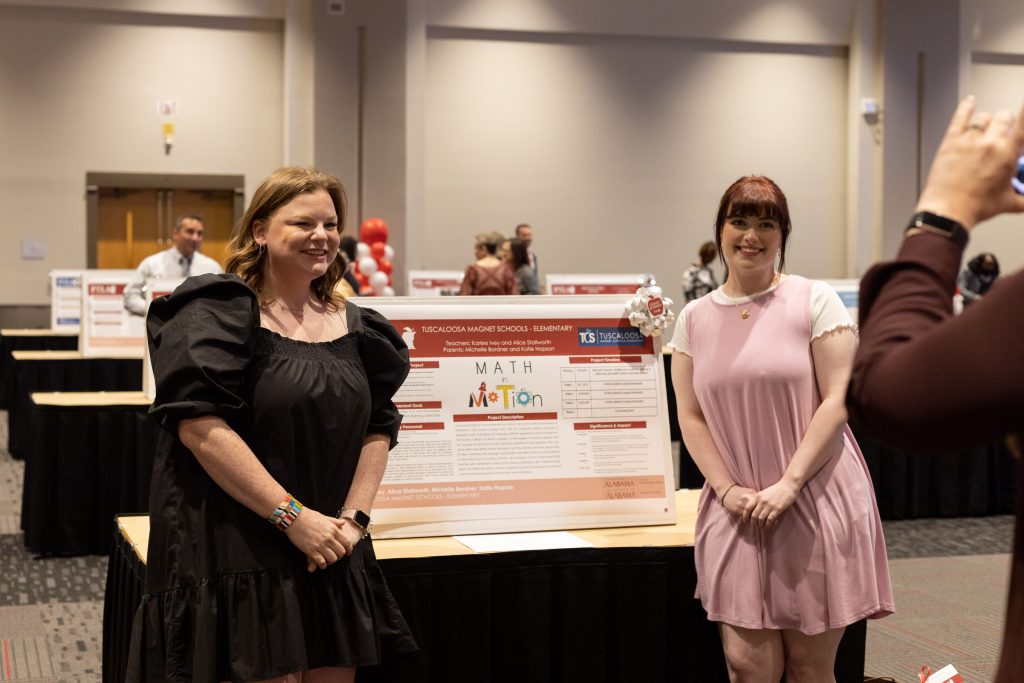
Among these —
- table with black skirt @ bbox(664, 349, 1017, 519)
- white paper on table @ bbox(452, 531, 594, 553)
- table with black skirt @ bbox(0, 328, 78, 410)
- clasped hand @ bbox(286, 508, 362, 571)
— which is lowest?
table with black skirt @ bbox(664, 349, 1017, 519)

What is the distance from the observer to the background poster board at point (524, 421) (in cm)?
316

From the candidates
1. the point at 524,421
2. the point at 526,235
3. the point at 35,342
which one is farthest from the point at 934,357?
the point at 526,235

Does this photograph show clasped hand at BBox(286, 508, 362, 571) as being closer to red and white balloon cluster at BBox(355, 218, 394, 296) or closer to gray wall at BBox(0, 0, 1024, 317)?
red and white balloon cluster at BBox(355, 218, 394, 296)

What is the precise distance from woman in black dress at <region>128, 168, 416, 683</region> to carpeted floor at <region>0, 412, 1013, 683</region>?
A: 1917mm

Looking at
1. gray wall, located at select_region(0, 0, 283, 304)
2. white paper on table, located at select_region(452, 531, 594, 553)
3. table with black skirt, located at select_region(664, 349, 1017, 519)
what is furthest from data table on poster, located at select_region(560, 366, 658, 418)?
gray wall, located at select_region(0, 0, 283, 304)

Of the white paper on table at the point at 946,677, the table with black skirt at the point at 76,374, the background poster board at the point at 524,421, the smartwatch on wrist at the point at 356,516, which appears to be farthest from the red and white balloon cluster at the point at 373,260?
the smartwatch on wrist at the point at 356,516

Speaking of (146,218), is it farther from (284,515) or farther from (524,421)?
(284,515)

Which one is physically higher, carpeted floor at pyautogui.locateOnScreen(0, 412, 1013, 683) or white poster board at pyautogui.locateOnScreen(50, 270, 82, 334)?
white poster board at pyautogui.locateOnScreen(50, 270, 82, 334)

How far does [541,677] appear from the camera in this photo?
2.95 metres

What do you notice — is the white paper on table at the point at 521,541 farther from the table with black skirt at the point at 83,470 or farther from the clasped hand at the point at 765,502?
the table with black skirt at the point at 83,470

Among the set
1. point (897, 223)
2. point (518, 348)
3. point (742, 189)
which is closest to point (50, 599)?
point (518, 348)

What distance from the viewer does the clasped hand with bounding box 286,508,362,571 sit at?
2.29 m

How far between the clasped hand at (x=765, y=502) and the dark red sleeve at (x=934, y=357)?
4.96 feet

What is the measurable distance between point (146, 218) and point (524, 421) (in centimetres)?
1231
